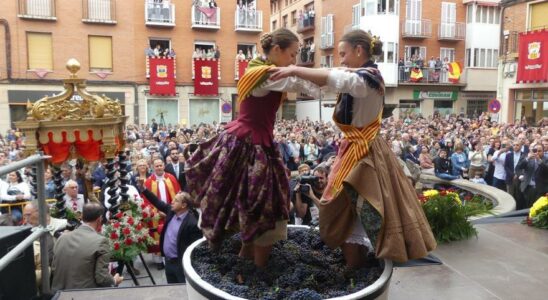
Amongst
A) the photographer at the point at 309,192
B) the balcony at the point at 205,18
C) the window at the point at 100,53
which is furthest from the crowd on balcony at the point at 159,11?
the photographer at the point at 309,192

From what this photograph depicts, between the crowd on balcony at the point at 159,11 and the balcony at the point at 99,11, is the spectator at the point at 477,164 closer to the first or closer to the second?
the crowd on balcony at the point at 159,11

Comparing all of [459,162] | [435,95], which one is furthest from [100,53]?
[435,95]

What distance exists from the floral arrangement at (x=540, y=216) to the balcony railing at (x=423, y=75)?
27186mm

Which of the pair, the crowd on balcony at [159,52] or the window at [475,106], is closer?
the crowd on balcony at [159,52]

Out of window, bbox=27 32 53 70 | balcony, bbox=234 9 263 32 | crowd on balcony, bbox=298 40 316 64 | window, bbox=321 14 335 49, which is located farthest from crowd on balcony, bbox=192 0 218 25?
crowd on balcony, bbox=298 40 316 64

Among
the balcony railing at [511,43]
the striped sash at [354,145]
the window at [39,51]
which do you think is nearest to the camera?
the striped sash at [354,145]

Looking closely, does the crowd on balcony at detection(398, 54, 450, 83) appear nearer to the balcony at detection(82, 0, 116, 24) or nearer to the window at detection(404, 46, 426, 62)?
the window at detection(404, 46, 426, 62)

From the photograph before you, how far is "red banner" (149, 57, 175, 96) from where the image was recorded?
26.7 meters

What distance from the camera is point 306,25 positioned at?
38250 millimetres

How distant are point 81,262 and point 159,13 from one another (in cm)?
2474

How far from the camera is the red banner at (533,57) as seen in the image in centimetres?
2262

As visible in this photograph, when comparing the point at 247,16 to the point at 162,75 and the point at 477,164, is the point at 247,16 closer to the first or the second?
the point at 162,75

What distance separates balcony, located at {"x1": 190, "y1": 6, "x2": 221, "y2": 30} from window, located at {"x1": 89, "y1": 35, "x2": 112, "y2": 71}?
4.75 meters

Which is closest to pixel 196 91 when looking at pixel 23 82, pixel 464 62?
pixel 23 82
